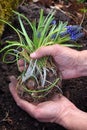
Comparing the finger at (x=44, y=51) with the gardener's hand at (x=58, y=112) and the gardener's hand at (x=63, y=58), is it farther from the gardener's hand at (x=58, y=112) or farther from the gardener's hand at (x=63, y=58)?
the gardener's hand at (x=58, y=112)

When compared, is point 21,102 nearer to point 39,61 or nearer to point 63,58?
point 39,61

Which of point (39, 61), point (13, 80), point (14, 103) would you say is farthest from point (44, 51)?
point (14, 103)

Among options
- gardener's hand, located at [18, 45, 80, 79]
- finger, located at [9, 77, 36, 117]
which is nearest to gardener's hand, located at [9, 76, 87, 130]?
finger, located at [9, 77, 36, 117]

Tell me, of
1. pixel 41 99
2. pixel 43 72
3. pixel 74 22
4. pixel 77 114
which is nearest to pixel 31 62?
pixel 43 72

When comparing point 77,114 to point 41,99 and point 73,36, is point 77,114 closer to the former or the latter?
point 41,99

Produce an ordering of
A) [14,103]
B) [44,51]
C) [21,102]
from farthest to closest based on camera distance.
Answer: [14,103] → [21,102] → [44,51]

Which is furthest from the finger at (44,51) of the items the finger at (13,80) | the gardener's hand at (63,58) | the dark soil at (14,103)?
the dark soil at (14,103)

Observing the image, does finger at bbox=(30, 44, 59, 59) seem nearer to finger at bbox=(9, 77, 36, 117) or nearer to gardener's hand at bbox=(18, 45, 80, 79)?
gardener's hand at bbox=(18, 45, 80, 79)
